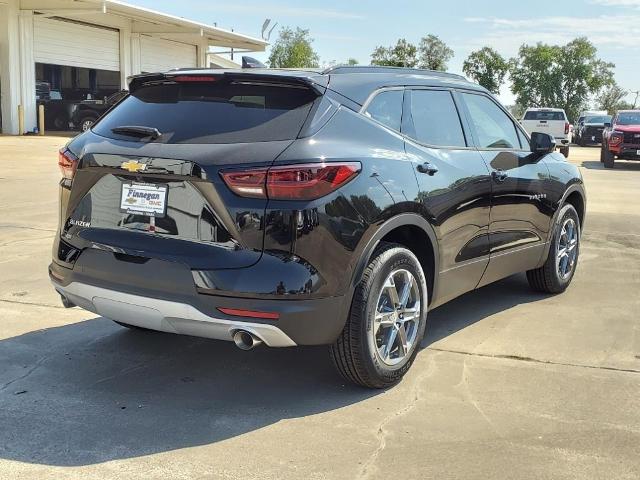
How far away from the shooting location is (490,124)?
5.25 m

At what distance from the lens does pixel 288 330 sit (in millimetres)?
3432

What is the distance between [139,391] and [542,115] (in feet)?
97.4

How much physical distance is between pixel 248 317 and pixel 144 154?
3.25 ft

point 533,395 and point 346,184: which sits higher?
point 346,184

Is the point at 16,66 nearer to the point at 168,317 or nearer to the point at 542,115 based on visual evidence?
the point at 542,115

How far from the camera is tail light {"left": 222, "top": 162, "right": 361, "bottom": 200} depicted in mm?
3367

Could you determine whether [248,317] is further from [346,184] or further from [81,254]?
[81,254]

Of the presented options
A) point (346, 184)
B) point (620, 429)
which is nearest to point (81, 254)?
point (346, 184)

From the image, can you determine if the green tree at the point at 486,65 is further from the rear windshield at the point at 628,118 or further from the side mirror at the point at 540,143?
the side mirror at the point at 540,143

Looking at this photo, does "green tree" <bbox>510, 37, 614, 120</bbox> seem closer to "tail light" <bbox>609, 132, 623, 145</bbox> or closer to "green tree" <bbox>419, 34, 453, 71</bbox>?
"green tree" <bbox>419, 34, 453, 71</bbox>

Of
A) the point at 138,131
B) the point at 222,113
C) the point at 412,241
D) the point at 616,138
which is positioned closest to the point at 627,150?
the point at 616,138

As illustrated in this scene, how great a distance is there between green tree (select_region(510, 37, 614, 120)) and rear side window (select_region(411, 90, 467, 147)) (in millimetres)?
75947

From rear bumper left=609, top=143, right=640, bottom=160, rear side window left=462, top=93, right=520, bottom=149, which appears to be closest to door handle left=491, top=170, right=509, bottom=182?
rear side window left=462, top=93, right=520, bottom=149

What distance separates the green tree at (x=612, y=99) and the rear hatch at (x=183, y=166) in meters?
82.7
